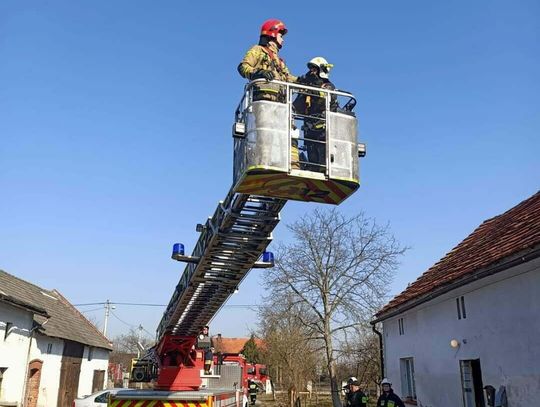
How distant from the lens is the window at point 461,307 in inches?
382

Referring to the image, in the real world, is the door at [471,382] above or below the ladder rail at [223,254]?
below

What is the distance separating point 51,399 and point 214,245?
15897mm

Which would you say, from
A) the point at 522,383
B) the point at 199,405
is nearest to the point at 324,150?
the point at 522,383

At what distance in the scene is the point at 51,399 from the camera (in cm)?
1914

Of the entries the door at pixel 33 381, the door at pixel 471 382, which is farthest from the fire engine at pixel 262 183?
the door at pixel 33 381

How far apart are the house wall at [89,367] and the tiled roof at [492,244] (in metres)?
14.5

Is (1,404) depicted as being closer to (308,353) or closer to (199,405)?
(199,405)

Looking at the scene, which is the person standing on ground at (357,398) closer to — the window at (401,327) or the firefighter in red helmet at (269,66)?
the window at (401,327)

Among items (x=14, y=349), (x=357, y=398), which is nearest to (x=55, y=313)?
(x=14, y=349)

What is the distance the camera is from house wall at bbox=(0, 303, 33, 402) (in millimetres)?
14492

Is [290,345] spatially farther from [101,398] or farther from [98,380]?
[101,398]

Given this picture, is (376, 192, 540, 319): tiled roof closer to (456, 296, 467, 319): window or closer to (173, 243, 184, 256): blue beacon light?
(456, 296, 467, 319): window

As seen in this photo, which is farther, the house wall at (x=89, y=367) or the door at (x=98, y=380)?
the door at (x=98, y=380)

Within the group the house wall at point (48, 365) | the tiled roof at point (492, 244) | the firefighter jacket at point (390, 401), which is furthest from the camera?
the house wall at point (48, 365)
